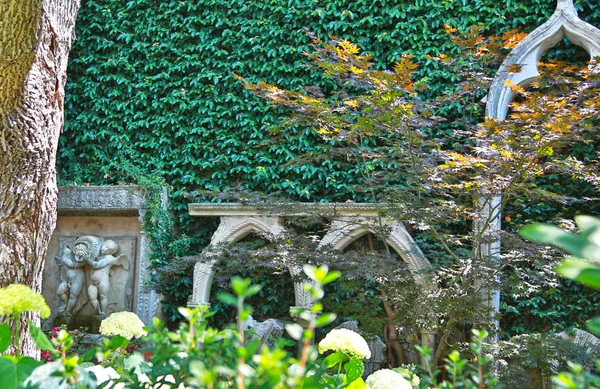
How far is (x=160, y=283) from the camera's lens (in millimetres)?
5949

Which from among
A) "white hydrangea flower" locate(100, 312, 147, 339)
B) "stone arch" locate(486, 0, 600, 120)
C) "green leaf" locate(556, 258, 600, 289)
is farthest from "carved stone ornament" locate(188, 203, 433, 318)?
"green leaf" locate(556, 258, 600, 289)

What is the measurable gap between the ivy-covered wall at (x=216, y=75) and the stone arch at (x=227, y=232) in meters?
0.38

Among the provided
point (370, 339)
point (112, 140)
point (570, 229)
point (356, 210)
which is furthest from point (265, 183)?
point (570, 229)

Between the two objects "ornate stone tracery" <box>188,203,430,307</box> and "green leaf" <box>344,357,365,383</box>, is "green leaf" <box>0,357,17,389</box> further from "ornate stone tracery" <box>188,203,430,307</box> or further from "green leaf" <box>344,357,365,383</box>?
"ornate stone tracery" <box>188,203,430,307</box>

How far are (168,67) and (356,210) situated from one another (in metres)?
2.66

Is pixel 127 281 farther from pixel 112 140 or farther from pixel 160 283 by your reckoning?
pixel 112 140

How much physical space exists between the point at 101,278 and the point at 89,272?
8.4 inches

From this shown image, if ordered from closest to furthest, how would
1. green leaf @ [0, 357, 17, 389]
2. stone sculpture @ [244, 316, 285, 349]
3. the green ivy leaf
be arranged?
1. green leaf @ [0, 357, 17, 389]
2. the green ivy leaf
3. stone sculpture @ [244, 316, 285, 349]

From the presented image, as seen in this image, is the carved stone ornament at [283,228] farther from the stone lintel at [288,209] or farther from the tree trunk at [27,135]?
the tree trunk at [27,135]

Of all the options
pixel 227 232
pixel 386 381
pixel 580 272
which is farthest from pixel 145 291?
pixel 580 272

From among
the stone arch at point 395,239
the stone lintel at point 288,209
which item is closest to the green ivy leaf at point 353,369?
the stone lintel at point 288,209

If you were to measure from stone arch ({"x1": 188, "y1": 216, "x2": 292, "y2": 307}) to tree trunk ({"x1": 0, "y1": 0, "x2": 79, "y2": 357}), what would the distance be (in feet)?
9.58

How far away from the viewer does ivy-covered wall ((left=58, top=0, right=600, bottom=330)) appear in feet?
19.7

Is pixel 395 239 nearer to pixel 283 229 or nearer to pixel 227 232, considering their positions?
pixel 283 229
